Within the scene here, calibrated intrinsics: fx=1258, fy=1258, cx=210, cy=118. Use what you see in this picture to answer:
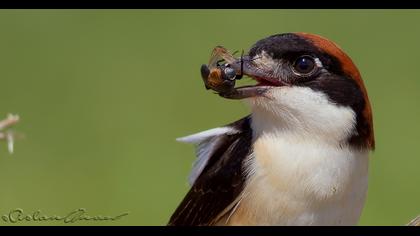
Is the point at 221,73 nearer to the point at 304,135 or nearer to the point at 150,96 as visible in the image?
the point at 304,135

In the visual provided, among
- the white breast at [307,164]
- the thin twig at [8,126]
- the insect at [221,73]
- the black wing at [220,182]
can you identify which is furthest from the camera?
the black wing at [220,182]

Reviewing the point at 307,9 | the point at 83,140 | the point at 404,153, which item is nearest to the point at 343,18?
the point at 307,9

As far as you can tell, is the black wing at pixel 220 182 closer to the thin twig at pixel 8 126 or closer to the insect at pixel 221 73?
the insect at pixel 221 73

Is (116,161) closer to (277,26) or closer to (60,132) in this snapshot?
(60,132)

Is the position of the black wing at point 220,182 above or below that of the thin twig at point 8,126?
below

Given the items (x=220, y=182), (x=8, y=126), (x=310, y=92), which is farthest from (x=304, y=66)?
(x=8, y=126)

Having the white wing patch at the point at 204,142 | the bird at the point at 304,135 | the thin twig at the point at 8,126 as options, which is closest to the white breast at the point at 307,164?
the bird at the point at 304,135
